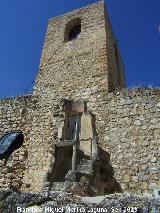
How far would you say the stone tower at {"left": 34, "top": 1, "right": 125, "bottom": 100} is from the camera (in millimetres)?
9891

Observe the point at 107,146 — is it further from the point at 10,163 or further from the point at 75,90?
the point at 10,163

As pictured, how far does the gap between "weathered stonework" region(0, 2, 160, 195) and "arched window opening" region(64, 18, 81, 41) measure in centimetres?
61

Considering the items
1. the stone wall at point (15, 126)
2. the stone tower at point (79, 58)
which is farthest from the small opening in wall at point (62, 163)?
the stone tower at point (79, 58)

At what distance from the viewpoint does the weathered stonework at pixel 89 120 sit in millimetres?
7293

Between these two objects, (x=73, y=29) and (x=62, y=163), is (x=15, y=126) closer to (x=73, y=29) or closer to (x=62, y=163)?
(x=62, y=163)

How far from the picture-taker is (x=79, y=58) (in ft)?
35.9

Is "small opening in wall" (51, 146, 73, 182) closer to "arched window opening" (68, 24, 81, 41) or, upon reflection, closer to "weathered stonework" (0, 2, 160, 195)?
"weathered stonework" (0, 2, 160, 195)

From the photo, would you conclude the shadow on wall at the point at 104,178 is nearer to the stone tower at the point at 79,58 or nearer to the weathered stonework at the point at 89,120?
the weathered stonework at the point at 89,120

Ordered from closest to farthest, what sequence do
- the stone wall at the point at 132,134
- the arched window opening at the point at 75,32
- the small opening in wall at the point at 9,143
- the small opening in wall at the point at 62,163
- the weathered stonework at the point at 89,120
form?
the small opening in wall at the point at 9,143, the stone wall at the point at 132,134, the weathered stonework at the point at 89,120, the small opening in wall at the point at 62,163, the arched window opening at the point at 75,32

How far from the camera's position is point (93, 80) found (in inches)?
387

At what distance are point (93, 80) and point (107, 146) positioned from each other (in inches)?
112

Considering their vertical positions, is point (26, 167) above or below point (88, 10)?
below

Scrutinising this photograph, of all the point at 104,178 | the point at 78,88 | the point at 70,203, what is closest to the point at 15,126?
the point at 78,88

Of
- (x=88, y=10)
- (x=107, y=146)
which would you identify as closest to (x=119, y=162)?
(x=107, y=146)
